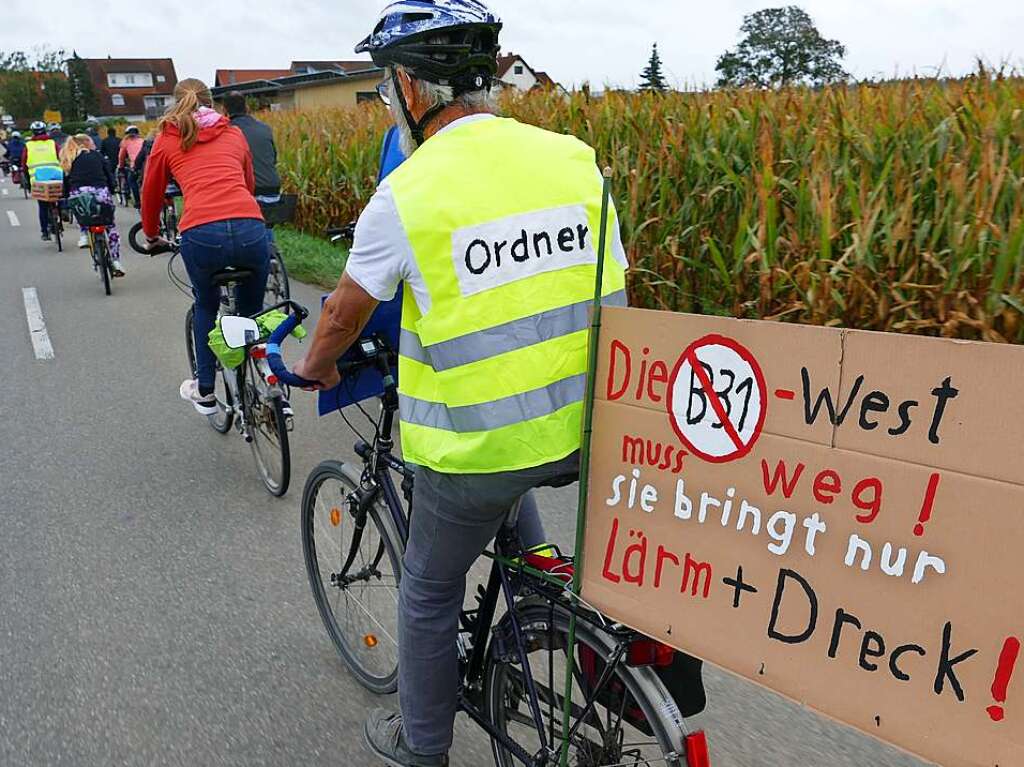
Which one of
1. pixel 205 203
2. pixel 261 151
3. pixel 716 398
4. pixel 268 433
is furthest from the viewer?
pixel 261 151

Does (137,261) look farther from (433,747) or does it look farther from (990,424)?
(990,424)

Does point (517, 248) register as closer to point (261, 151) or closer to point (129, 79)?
point (261, 151)

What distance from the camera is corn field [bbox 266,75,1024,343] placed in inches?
175

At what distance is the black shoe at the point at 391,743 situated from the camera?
2.39m

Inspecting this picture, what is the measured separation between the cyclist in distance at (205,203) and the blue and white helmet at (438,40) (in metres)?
3.33

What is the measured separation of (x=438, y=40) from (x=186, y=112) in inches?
138

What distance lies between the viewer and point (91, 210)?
442 inches

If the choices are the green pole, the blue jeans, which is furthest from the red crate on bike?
the green pole

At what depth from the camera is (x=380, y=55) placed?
1991mm

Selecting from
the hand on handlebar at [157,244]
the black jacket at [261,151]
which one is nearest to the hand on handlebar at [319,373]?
the hand on handlebar at [157,244]

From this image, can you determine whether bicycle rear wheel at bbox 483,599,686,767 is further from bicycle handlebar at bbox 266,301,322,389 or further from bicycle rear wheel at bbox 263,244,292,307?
bicycle rear wheel at bbox 263,244,292,307

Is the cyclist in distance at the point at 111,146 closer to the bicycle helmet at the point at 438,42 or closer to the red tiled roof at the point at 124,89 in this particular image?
the bicycle helmet at the point at 438,42

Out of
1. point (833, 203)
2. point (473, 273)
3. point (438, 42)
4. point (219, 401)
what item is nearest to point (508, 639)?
point (473, 273)

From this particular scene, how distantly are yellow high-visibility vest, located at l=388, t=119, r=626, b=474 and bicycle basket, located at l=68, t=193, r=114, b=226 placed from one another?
1042 centimetres
